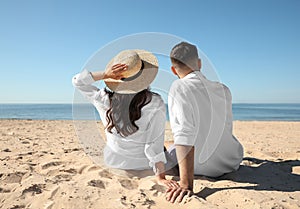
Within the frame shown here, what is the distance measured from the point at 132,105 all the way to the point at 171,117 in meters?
0.49

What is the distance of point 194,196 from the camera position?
2172mm

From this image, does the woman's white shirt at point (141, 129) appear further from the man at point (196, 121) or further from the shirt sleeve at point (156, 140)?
the man at point (196, 121)

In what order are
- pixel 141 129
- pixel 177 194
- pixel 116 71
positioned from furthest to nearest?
pixel 141 129 → pixel 116 71 → pixel 177 194

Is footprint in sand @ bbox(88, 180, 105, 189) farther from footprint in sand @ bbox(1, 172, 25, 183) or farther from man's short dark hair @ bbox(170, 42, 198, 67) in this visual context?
man's short dark hair @ bbox(170, 42, 198, 67)

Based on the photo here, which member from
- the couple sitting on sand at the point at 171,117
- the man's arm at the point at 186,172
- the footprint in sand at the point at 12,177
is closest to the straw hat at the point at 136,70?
the couple sitting on sand at the point at 171,117

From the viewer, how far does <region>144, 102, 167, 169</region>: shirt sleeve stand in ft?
9.14

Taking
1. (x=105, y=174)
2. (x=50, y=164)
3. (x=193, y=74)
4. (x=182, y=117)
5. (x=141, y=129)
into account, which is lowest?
(x=50, y=164)

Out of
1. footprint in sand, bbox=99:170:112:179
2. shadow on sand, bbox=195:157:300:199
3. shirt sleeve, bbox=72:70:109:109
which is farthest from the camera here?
footprint in sand, bbox=99:170:112:179

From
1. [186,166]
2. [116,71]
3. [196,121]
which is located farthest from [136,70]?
[186,166]

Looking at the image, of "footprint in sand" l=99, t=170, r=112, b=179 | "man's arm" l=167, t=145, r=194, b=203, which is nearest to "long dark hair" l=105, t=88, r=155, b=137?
"footprint in sand" l=99, t=170, r=112, b=179

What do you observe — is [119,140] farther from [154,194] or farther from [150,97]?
[154,194]

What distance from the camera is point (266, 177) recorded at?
9.84 ft

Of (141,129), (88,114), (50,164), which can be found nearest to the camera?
(141,129)

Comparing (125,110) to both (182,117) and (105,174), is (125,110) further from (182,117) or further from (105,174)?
(105,174)
